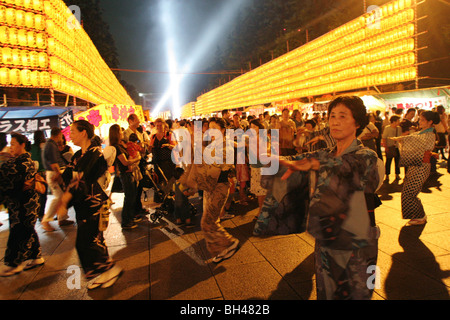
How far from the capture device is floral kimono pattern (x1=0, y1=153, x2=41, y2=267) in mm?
3412

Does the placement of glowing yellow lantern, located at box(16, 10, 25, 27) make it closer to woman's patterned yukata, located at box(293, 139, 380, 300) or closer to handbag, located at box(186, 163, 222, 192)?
handbag, located at box(186, 163, 222, 192)

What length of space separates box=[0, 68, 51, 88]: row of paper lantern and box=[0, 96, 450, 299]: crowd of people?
600 centimetres

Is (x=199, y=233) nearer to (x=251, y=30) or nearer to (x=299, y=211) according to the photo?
(x=299, y=211)

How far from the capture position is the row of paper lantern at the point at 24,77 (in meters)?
9.89

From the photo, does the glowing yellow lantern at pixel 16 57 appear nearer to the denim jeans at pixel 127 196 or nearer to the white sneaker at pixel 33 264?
the denim jeans at pixel 127 196

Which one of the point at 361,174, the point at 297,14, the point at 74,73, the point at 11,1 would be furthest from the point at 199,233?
the point at 297,14

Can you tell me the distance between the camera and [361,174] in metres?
1.88

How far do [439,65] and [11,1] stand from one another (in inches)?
1094

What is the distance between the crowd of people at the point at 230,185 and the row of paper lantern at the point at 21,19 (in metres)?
6.69

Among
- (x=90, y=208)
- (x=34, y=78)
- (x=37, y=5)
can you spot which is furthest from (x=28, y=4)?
→ (x=90, y=208)

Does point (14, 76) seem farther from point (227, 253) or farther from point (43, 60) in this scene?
point (227, 253)

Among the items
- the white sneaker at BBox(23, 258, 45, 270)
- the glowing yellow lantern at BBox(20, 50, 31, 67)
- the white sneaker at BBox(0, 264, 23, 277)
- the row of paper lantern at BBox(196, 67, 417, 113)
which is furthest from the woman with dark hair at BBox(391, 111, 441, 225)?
the row of paper lantern at BBox(196, 67, 417, 113)

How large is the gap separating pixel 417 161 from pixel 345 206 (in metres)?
3.28

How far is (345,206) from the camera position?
189 cm
